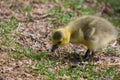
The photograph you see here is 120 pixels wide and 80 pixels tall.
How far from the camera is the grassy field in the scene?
5207 mm

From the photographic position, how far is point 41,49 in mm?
5863

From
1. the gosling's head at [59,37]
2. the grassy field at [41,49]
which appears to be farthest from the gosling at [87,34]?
the grassy field at [41,49]

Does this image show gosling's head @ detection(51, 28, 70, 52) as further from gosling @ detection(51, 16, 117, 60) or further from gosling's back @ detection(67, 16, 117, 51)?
gosling's back @ detection(67, 16, 117, 51)

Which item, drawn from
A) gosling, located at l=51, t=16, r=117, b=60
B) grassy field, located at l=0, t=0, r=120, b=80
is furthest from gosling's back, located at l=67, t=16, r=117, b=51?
grassy field, located at l=0, t=0, r=120, b=80

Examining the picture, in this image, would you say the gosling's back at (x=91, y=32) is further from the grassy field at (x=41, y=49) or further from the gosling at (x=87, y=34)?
the grassy field at (x=41, y=49)

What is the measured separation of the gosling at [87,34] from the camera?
5.41 m

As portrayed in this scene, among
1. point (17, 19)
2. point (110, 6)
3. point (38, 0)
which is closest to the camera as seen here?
point (17, 19)

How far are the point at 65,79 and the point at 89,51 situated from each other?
0.74 metres

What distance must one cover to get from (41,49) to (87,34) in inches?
28.5

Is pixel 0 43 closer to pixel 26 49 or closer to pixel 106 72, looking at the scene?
pixel 26 49

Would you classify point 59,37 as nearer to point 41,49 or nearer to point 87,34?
point 87,34

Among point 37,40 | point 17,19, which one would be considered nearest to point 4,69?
point 37,40

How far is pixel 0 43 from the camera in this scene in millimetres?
5793

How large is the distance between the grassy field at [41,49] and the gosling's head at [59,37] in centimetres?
20
